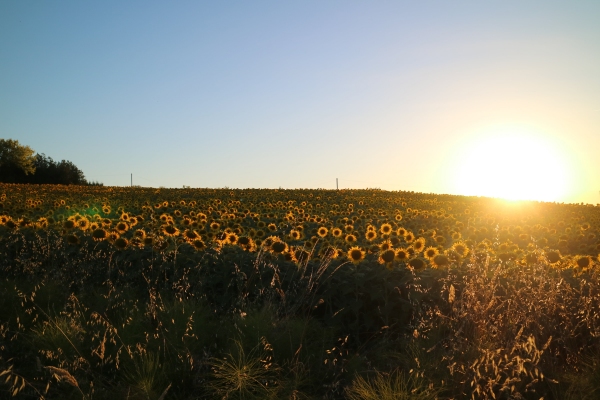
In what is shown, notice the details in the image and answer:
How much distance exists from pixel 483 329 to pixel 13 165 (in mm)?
58103

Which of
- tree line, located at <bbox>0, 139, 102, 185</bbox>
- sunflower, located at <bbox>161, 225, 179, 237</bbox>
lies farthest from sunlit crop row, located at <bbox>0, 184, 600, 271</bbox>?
tree line, located at <bbox>0, 139, 102, 185</bbox>

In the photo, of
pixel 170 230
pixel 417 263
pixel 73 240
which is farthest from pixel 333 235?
pixel 73 240

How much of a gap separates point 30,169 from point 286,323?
54.7 m

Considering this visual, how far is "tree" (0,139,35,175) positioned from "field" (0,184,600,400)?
4989 centimetres

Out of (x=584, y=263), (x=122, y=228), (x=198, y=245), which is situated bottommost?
(x=584, y=263)

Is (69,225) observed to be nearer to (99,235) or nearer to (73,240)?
(73,240)

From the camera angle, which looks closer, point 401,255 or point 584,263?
point 401,255

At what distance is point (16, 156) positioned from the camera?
5344cm

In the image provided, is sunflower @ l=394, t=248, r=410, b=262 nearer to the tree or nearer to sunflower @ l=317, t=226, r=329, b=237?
sunflower @ l=317, t=226, r=329, b=237

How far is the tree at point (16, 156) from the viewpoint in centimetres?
5306

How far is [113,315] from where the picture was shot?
18.1ft

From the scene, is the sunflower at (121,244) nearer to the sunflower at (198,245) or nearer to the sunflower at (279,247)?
the sunflower at (198,245)

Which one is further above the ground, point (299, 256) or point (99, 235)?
point (99, 235)

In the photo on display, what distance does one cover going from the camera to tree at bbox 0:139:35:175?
174ft
